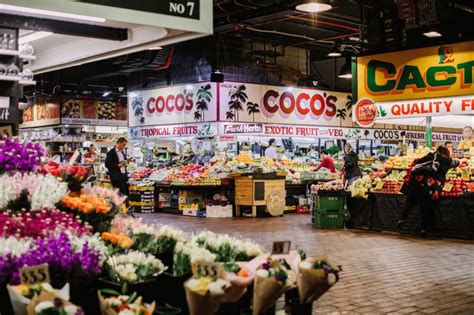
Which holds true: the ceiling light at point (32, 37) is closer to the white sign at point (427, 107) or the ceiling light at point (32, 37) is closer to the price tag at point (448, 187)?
the price tag at point (448, 187)

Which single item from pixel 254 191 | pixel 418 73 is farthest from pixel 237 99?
pixel 418 73

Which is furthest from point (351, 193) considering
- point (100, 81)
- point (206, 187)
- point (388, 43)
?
point (100, 81)

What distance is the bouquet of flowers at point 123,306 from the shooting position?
3.24 m

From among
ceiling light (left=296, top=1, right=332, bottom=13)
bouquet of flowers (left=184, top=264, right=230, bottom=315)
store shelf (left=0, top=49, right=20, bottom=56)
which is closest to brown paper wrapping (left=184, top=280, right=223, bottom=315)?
bouquet of flowers (left=184, top=264, right=230, bottom=315)

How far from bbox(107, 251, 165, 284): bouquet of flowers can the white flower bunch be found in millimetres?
519

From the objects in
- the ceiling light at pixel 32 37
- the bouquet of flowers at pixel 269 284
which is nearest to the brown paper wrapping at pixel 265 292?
the bouquet of flowers at pixel 269 284

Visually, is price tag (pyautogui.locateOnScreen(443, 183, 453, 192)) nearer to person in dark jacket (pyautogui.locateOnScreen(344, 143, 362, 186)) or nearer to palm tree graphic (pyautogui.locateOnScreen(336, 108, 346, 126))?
person in dark jacket (pyautogui.locateOnScreen(344, 143, 362, 186))

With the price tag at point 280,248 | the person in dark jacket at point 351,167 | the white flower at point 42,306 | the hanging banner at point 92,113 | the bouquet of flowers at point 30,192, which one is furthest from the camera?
the hanging banner at point 92,113

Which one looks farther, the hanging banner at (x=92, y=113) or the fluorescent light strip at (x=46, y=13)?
the hanging banner at (x=92, y=113)

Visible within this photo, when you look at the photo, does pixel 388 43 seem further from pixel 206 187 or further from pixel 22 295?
pixel 22 295

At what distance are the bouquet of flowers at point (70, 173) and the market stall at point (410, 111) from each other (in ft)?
26.6

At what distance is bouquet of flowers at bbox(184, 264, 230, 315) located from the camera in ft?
11.3

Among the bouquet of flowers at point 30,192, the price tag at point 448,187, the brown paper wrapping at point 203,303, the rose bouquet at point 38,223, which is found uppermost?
the bouquet of flowers at point 30,192

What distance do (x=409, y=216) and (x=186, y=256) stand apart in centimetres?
867
